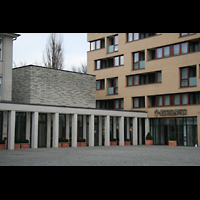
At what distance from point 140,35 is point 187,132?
1203 centimetres

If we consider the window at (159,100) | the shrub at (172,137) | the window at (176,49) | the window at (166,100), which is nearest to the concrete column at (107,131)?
the shrub at (172,137)

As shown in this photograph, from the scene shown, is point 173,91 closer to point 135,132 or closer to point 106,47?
point 135,132

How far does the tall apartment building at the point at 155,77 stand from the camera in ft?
109

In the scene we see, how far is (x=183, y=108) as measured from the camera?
33375mm

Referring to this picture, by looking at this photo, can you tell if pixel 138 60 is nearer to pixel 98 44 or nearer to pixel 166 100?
pixel 166 100

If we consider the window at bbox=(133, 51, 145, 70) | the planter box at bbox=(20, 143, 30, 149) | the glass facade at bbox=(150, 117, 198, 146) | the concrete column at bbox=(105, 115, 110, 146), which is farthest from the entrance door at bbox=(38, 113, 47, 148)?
the window at bbox=(133, 51, 145, 70)

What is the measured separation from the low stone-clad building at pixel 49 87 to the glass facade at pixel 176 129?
7909mm

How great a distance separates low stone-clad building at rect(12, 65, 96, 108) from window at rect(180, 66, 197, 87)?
9711 millimetres

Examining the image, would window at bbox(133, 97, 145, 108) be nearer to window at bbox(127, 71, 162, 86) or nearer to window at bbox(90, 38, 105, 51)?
window at bbox(127, 71, 162, 86)

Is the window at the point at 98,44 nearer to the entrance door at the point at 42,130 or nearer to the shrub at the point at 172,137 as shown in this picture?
the shrub at the point at 172,137

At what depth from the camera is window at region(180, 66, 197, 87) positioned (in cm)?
3291

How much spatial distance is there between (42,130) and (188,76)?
605 inches
